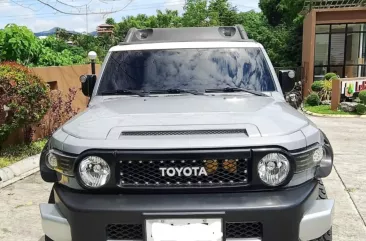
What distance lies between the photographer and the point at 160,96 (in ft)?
11.8

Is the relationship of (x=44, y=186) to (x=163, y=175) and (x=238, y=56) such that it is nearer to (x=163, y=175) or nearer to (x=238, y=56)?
(x=238, y=56)

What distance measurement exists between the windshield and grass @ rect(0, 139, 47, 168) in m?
3.37

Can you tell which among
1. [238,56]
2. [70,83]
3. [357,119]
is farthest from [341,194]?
[357,119]

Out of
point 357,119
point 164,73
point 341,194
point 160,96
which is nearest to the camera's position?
point 160,96

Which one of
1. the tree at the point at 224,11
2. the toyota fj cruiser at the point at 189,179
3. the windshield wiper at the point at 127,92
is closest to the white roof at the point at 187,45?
the windshield wiper at the point at 127,92

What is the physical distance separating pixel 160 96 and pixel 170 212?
4.76 feet

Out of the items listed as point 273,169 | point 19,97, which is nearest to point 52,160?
point 273,169

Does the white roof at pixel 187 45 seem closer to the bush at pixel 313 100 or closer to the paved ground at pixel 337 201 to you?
the paved ground at pixel 337 201

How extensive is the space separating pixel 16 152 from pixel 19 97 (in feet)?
3.55

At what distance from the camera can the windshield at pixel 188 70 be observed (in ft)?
12.5

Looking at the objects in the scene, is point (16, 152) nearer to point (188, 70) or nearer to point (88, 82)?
point (88, 82)

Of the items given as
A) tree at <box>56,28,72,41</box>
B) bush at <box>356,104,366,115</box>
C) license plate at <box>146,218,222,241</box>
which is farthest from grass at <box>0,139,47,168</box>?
tree at <box>56,28,72,41</box>

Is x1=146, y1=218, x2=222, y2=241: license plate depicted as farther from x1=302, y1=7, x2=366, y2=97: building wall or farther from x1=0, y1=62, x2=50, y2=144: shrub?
x1=302, y1=7, x2=366, y2=97: building wall

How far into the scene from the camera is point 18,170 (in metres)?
6.36
